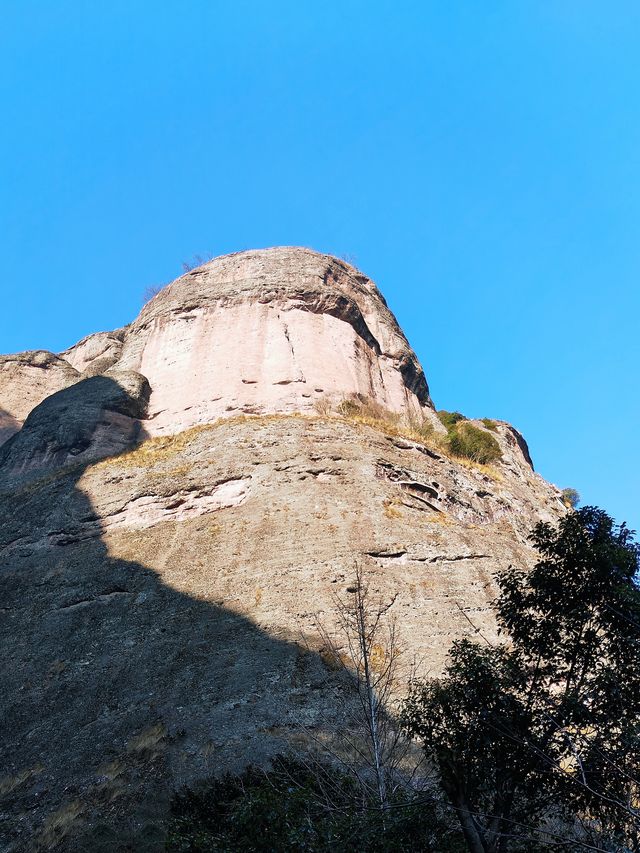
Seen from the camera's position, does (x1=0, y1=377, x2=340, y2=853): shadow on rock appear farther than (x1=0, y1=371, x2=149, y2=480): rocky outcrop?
No

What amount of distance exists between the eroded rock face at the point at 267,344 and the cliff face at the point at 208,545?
0.12 meters

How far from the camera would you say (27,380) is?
40.0 meters

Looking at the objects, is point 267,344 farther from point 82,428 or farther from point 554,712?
point 554,712

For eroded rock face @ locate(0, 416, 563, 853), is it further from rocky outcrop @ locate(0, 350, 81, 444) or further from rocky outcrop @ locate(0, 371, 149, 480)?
rocky outcrop @ locate(0, 350, 81, 444)

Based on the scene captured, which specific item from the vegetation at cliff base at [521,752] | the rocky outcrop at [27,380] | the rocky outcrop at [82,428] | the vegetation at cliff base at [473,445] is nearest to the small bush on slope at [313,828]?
the vegetation at cliff base at [521,752]

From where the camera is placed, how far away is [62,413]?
28578mm

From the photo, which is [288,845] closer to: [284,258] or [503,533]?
[503,533]

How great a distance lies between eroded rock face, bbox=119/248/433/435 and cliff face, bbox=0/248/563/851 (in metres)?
0.12

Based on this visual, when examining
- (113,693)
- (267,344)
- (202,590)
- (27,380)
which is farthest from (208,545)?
(27,380)

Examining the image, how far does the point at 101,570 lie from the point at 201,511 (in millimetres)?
3053

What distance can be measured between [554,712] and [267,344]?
866 inches

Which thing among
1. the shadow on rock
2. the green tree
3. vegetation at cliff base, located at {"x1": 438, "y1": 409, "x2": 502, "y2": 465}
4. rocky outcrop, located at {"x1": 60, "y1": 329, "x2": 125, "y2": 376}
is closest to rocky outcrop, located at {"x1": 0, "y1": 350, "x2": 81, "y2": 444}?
rocky outcrop, located at {"x1": 60, "y1": 329, "x2": 125, "y2": 376}

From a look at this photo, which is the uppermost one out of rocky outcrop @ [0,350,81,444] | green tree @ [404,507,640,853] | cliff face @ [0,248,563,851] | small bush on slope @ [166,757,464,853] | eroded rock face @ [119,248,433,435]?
rocky outcrop @ [0,350,81,444]

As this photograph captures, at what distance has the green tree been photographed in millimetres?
7691
